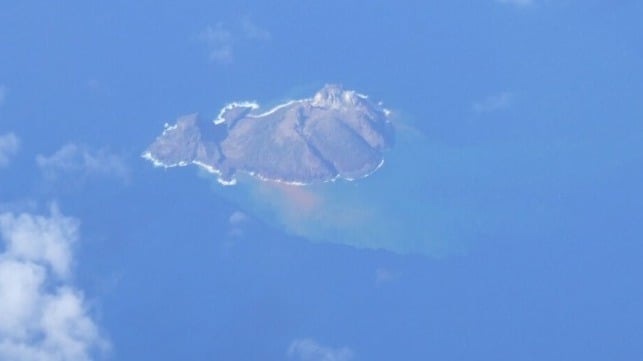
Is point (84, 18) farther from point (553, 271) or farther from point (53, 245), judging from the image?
point (553, 271)

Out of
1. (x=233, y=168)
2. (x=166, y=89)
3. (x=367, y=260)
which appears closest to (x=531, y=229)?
Answer: (x=367, y=260)

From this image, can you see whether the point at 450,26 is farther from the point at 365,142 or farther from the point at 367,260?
the point at 367,260

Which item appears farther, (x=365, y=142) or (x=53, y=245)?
(x=365, y=142)

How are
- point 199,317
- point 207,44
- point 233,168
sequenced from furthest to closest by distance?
1. point 207,44
2. point 233,168
3. point 199,317

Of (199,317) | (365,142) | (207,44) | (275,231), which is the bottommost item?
(199,317)

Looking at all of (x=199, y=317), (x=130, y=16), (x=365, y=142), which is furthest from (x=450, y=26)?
(x=199, y=317)

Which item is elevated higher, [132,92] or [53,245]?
[132,92]

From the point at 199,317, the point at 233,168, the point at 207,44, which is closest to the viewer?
the point at 199,317
